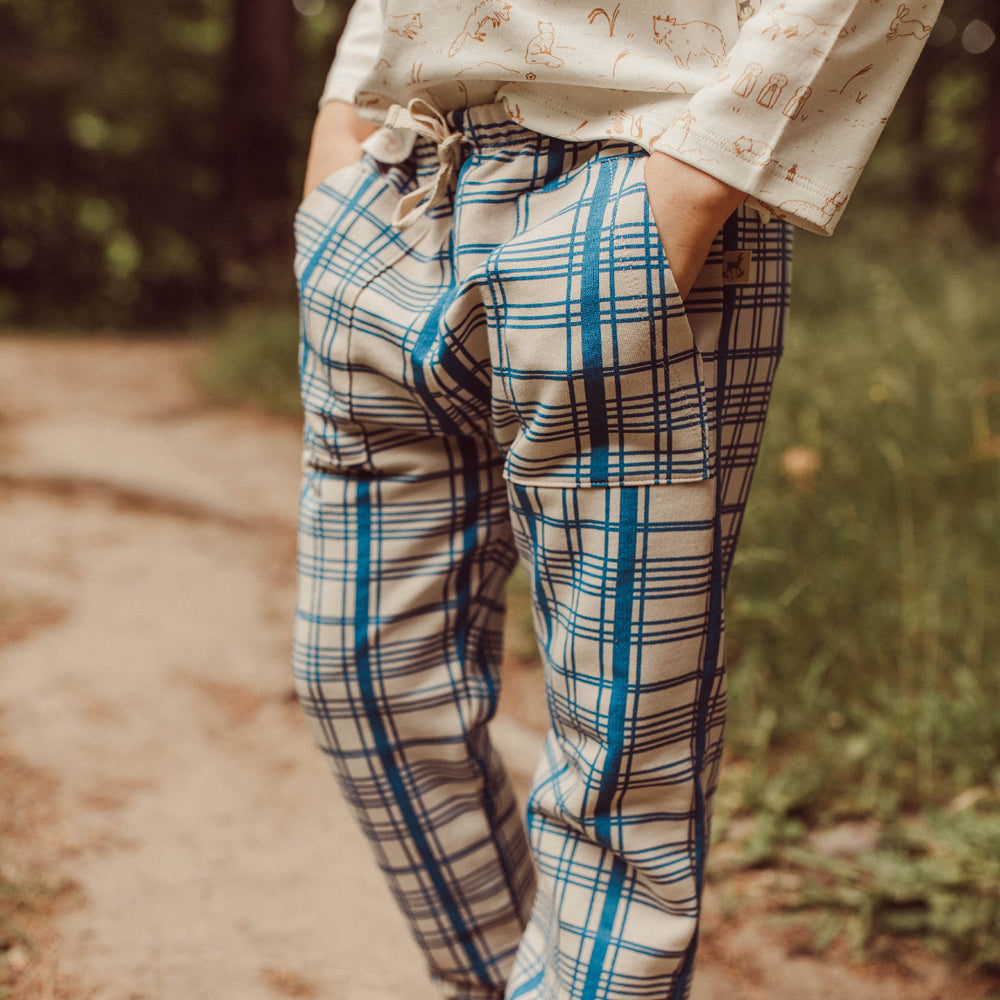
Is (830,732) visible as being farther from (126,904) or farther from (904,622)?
(126,904)

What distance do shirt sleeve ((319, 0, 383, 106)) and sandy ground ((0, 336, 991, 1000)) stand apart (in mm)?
1161

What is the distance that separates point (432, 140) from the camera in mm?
873

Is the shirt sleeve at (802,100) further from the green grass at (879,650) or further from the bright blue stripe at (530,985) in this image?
the green grass at (879,650)

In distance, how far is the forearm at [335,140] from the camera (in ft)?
3.22

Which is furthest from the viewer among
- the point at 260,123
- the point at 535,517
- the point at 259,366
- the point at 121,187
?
the point at 121,187

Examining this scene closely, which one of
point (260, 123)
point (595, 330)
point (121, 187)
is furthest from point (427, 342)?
point (121, 187)

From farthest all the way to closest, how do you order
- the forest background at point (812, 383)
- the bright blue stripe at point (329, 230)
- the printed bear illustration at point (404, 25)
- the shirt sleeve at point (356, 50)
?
1. the forest background at point (812, 383)
2. the shirt sleeve at point (356, 50)
3. the bright blue stripe at point (329, 230)
4. the printed bear illustration at point (404, 25)

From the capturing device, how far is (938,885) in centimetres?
137

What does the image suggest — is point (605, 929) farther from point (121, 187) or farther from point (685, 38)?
point (121, 187)

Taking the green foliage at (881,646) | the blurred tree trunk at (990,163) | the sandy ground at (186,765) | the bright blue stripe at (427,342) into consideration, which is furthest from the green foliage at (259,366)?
the blurred tree trunk at (990,163)

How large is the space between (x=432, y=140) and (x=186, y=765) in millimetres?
1389

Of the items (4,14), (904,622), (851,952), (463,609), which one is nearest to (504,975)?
(463,609)

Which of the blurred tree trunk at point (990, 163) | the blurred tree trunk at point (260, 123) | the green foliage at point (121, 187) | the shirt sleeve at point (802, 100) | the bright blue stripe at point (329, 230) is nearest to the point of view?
the shirt sleeve at point (802, 100)

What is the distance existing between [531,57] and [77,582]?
2.19 metres
